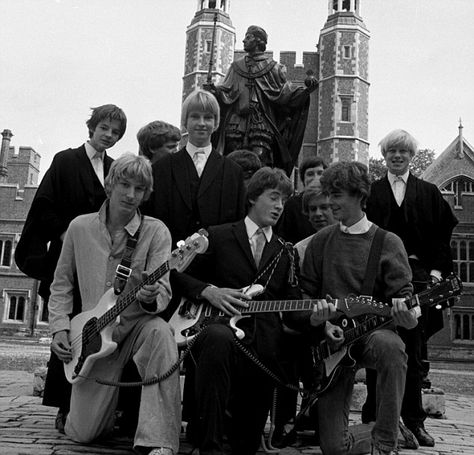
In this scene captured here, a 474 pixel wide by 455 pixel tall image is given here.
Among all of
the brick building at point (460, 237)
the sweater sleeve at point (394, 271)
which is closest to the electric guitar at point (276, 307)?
the sweater sleeve at point (394, 271)

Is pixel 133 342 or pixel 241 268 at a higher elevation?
pixel 241 268

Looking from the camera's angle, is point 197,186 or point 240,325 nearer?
point 240,325

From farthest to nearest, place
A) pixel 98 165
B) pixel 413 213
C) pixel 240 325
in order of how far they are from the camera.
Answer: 1. pixel 413 213
2. pixel 98 165
3. pixel 240 325

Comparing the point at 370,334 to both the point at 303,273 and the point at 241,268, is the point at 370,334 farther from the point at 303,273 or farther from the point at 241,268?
the point at 241,268

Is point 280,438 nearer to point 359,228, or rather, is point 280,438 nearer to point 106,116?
point 359,228

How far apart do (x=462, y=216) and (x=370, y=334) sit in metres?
28.4

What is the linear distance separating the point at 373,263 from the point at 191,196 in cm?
129

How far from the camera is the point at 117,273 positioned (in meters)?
3.38

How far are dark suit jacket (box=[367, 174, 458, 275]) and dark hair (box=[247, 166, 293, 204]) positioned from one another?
1136 millimetres

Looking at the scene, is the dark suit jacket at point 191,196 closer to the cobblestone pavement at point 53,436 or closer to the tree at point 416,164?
the cobblestone pavement at point 53,436

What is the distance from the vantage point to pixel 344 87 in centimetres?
3350

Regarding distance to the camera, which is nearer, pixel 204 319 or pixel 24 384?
pixel 204 319

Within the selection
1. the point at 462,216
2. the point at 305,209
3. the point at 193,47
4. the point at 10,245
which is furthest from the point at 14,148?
the point at 305,209

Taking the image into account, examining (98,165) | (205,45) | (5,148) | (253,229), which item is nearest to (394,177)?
(253,229)
